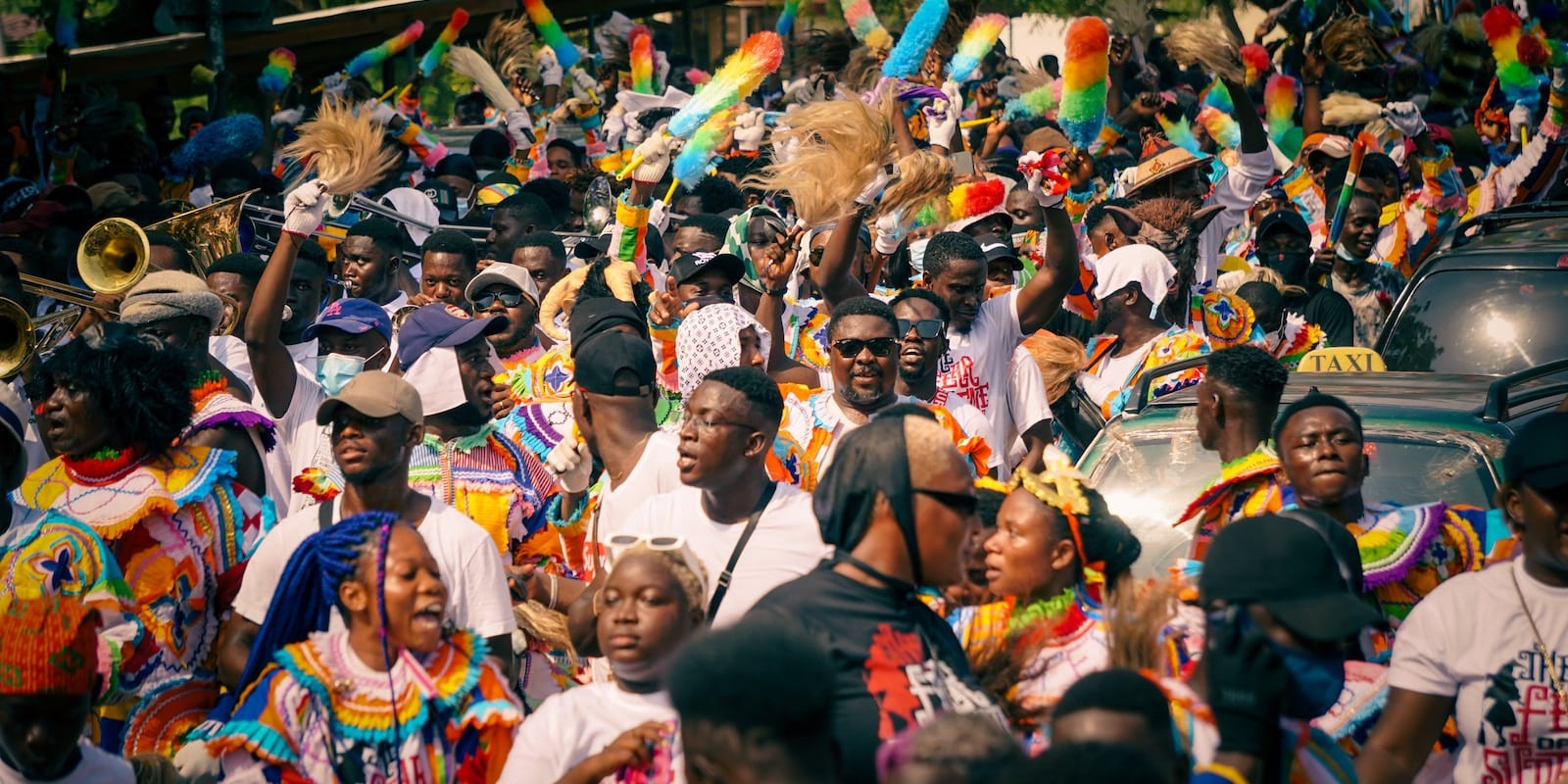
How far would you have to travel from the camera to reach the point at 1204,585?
12.1ft

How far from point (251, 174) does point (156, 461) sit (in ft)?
24.6

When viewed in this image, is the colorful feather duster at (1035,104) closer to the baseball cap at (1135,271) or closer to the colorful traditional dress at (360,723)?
the baseball cap at (1135,271)

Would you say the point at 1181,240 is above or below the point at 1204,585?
below

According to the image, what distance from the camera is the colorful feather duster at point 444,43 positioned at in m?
17.2

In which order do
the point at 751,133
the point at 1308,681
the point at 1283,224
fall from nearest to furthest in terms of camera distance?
the point at 1308,681, the point at 1283,224, the point at 751,133

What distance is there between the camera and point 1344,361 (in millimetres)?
7859

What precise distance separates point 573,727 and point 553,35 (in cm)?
1493

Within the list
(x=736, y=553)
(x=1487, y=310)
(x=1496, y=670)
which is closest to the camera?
(x=1496, y=670)

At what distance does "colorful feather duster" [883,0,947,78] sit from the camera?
10.1m

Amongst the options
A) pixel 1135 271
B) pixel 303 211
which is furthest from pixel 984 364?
pixel 303 211

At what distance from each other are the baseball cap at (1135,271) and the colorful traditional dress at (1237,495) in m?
3.02

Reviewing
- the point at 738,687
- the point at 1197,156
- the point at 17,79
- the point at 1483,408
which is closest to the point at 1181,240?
the point at 1197,156

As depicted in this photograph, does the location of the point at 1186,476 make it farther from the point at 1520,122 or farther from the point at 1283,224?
the point at 1520,122

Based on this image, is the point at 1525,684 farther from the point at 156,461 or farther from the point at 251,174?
the point at 251,174
